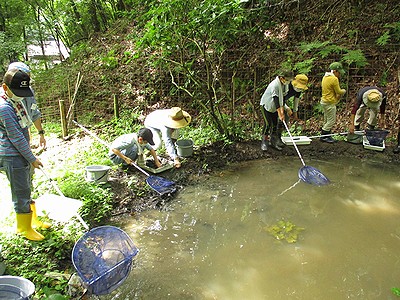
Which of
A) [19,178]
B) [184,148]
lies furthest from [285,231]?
[19,178]

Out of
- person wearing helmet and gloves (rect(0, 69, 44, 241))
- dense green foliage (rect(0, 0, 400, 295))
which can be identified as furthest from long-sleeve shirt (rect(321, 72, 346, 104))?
person wearing helmet and gloves (rect(0, 69, 44, 241))

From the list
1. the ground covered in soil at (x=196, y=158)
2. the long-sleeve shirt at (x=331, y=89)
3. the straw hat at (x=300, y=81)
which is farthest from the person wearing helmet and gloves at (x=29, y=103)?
the long-sleeve shirt at (x=331, y=89)

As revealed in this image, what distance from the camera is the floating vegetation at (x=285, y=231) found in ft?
12.3

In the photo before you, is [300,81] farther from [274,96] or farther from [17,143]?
[17,143]

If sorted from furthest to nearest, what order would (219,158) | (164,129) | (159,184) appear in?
(219,158) < (164,129) < (159,184)

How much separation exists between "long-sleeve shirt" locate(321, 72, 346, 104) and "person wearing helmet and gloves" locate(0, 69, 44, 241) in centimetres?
583

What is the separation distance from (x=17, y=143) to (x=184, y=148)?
10.9 feet

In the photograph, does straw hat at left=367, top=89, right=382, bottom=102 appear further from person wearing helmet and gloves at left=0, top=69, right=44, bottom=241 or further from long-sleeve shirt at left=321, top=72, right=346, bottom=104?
person wearing helmet and gloves at left=0, top=69, right=44, bottom=241

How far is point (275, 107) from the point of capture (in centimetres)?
615

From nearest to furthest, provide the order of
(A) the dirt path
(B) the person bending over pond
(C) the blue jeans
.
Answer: (C) the blue jeans < (A) the dirt path < (B) the person bending over pond

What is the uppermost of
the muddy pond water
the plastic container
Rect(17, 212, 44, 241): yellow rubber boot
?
Rect(17, 212, 44, 241): yellow rubber boot

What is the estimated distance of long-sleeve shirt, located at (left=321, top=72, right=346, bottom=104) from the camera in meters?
6.62

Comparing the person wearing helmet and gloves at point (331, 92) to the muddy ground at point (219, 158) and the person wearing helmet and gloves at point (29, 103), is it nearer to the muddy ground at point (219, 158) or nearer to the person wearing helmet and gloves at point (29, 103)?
the muddy ground at point (219, 158)

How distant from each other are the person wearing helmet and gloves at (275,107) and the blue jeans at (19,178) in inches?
172
